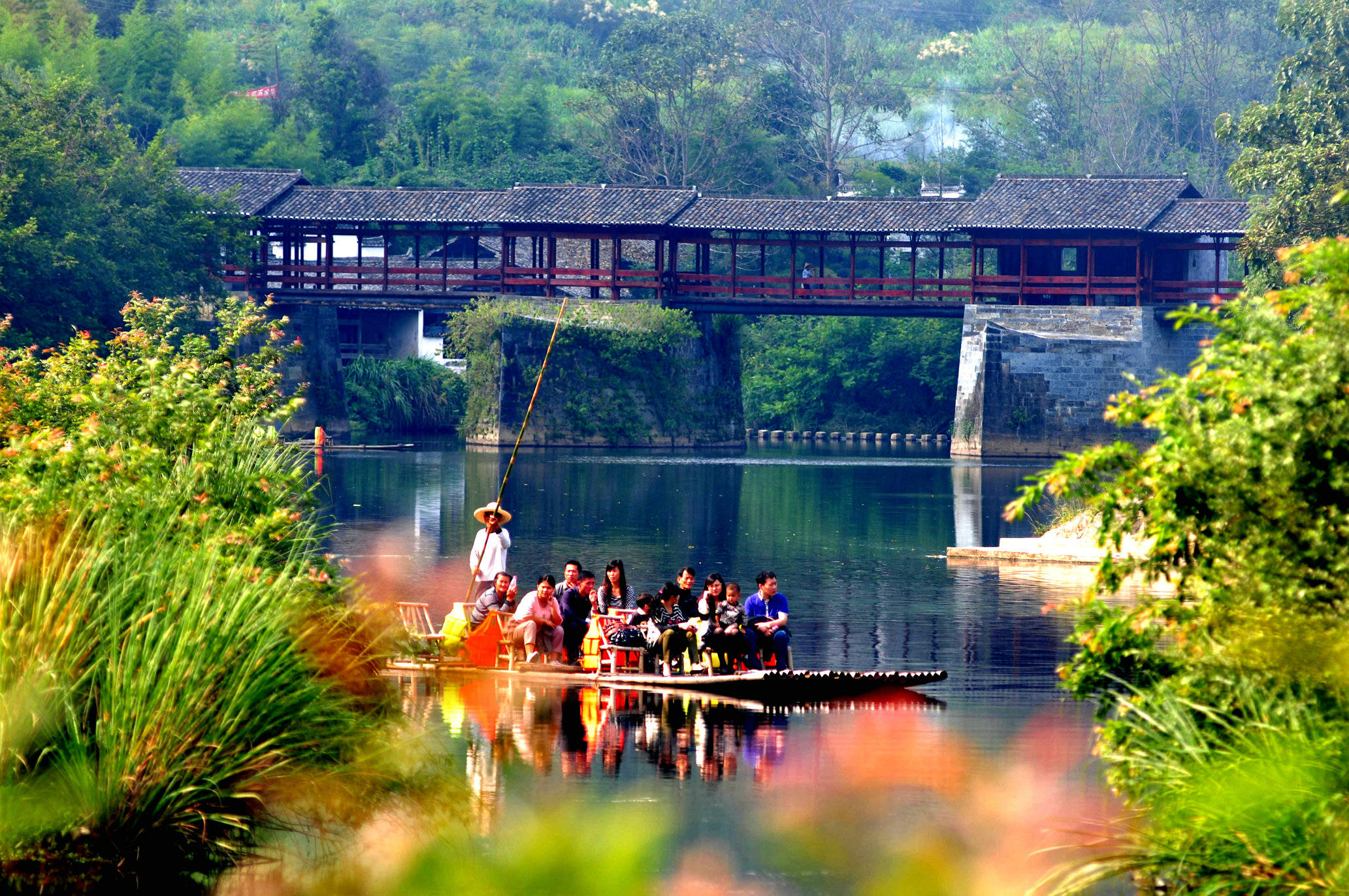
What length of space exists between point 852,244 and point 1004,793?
37.0 meters

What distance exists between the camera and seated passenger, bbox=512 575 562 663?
13.4 metres

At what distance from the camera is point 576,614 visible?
1395cm

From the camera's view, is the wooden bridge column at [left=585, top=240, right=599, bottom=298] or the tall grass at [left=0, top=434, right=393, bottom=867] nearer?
the tall grass at [left=0, top=434, right=393, bottom=867]

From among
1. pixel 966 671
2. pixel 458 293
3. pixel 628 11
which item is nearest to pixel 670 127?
pixel 458 293

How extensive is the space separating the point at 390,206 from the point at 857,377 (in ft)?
60.1

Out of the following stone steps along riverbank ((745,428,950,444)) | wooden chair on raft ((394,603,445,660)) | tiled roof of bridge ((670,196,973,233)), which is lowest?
wooden chair on raft ((394,603,445,660))

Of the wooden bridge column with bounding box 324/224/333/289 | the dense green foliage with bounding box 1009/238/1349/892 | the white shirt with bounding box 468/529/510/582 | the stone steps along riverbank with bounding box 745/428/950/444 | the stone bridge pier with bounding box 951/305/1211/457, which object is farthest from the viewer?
the stone steps along riverbank with bounding box 745/428/950/444

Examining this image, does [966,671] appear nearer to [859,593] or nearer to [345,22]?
[859,593]

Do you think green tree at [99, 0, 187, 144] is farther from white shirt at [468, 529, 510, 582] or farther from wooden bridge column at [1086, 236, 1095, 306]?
white shirt at [468, 529, 510, 582]

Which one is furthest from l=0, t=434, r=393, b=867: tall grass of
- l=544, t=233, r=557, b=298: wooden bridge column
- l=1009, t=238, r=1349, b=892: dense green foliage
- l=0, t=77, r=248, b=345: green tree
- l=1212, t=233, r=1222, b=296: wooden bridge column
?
l=544, t=233, r=557, b=298: wooden bridge column

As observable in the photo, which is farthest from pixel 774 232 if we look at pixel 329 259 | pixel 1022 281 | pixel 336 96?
pixel 336 96

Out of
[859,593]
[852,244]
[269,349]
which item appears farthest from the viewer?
[852,244]

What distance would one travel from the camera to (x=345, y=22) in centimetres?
8600

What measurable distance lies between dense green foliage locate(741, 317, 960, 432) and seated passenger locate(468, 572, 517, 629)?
152ft
